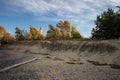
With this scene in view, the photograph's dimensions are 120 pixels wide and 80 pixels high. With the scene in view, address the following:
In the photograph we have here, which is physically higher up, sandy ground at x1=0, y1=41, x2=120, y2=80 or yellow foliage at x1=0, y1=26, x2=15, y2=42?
yellow foliage at x1=0, y1=26, x2=15, y2=42

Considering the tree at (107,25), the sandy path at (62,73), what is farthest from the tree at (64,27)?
the sandy path at (62,73)

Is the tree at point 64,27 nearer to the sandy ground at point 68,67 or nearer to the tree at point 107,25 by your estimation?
the sandy ground at point 68,67

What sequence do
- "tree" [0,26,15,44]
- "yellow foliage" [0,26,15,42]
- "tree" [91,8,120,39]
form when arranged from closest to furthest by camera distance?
1. "tree" [91,8,120,39]
2. "tree" [0,26,15,44]
3. "yellow foliage" [0,26,15,42]

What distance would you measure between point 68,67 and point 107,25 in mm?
21762

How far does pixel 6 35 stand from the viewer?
252 ft

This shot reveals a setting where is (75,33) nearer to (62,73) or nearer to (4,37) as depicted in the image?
(4,37)

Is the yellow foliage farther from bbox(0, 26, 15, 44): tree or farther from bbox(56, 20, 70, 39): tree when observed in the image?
bbox(56, 20, 70, 39): tree

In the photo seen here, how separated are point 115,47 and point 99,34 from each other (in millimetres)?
12869

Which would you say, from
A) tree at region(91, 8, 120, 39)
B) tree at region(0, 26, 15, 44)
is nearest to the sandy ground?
tree at region(91, 8, 120, 39)

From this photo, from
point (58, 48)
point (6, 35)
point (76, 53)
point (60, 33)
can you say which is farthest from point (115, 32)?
point (6, 35)

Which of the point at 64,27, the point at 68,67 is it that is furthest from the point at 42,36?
the point at 68,67

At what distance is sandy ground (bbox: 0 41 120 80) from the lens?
→ 14834 mm

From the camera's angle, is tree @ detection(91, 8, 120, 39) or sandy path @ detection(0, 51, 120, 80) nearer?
sandy path @ detection(0, 51, 120, 80)

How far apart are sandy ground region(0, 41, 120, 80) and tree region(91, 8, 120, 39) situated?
28.8 ft
